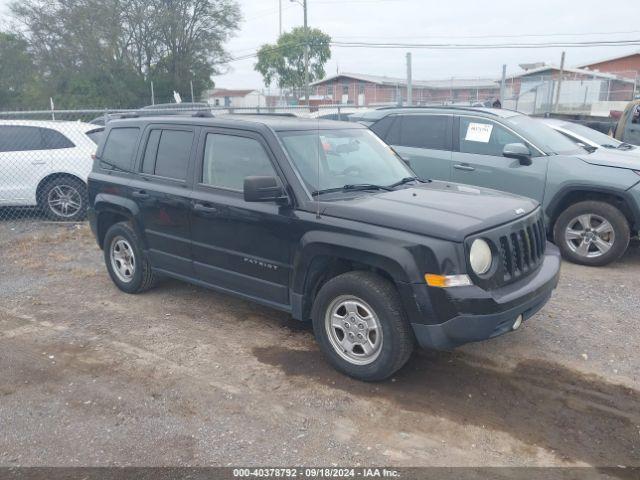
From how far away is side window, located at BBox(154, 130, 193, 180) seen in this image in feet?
16.2

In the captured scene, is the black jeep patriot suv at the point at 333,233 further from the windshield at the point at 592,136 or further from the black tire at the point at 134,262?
the windshield at the point at 592,136

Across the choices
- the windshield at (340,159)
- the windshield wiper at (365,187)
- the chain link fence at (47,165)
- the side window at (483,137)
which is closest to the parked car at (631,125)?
the side window at (483,137)

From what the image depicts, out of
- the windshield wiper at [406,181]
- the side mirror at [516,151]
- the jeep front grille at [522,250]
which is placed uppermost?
the side mirror at [516,151]

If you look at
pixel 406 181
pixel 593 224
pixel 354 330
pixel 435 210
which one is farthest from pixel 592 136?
pixel 354 330

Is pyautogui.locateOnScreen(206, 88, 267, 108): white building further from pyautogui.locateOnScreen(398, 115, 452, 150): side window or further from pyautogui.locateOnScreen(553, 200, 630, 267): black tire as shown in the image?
pyautogui.locateOnScreen(553, 200, 630, 267): black tire

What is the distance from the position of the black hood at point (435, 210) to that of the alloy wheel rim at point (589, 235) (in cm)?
258

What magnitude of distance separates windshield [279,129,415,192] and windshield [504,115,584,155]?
266cm

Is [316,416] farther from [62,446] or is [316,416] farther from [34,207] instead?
[34,207]

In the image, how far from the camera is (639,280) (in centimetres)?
612

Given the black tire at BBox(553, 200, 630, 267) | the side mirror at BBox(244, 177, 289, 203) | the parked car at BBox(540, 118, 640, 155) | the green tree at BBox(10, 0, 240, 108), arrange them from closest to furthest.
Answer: the side mirror at BBox(244, 177, 289, 203) < the black tire at BBox(553, 200, 630, 267) < the parked car at BBox(540, 118, 640, 155) < the green tree at BBox(10, 0, 240, 108)

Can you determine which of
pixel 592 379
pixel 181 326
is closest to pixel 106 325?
pixel 181 326

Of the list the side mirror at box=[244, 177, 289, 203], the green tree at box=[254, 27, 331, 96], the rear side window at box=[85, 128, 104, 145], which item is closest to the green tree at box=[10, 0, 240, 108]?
the green tree at box=[254, 27, 331, 96]

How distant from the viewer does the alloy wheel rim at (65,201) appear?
352 inches

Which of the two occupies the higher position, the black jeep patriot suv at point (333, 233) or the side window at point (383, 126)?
the side window at point (383, 126)
